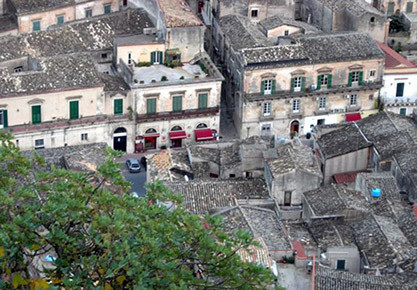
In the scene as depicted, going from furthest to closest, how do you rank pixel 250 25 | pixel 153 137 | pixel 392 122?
1. pixel 250 25
2. pixel 153 137
3. pixel 392 122

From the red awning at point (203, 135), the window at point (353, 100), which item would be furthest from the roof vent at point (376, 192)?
the window at point (353, 100)

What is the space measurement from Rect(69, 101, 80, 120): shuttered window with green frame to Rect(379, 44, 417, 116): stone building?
→ 998 inches

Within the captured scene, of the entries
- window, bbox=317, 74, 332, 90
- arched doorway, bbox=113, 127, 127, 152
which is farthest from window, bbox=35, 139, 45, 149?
window, bbox=317, 74, 332, 90

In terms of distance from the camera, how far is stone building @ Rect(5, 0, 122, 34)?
91.6m

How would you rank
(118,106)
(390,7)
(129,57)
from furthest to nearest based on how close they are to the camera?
(390,7), (129,57), (118,106)

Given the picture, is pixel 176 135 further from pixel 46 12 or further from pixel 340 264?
pixel 340 264

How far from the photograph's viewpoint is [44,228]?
4191 cm

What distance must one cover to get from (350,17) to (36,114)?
97.0 ft

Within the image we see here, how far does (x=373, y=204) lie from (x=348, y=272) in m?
9.31

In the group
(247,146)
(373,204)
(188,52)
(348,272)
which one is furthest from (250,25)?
(348,272)

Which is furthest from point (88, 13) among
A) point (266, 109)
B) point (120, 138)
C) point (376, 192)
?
point (376, 192)

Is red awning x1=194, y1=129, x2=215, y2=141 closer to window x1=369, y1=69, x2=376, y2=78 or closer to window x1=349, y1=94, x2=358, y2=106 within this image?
window x1=349, y1=94, x2=358, y2=106

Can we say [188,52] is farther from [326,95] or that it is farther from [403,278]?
[403,278]

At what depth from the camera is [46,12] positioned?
9231 cm
